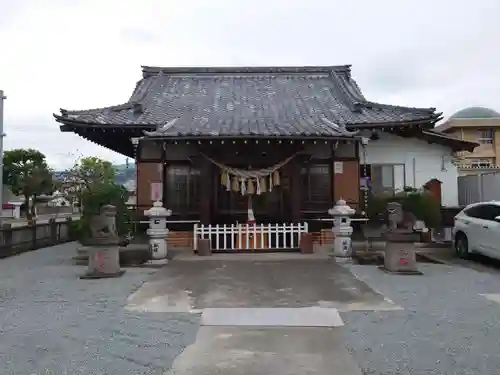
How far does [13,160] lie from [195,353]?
4429cm

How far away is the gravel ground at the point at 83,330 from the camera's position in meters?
4.77

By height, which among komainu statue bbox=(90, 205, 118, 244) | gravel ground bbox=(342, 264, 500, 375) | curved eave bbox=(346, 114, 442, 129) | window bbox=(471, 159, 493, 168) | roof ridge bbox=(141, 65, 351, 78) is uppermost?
roof ridge bbox=(141, 65, 351, 78)

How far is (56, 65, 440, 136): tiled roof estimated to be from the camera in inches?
553

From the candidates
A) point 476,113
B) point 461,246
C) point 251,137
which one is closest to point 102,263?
point 251,137

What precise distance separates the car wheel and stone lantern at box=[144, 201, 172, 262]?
26.8 feet

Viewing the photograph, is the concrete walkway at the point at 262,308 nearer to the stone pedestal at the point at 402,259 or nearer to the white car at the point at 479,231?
the stone pedestal at the point at 402,259

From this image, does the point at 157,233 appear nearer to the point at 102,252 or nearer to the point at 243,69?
the point at 102,252

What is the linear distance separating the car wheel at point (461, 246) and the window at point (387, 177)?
3472 mm

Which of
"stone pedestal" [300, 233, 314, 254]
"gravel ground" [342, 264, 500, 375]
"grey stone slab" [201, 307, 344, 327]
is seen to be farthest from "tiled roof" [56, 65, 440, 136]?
"grey stone slab" [201, 307, 344, 327]

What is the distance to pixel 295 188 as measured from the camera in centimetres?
1434

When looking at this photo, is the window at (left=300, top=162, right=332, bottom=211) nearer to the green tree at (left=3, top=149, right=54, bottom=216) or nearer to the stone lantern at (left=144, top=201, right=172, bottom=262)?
the stone lantern at (left=144, top=201, right=172, bottom=262)

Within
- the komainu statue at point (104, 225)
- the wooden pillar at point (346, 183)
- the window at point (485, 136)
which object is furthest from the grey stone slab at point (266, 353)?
the window at point (485, 136)

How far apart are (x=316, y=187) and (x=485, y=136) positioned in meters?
22.6

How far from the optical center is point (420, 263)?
12070mm
